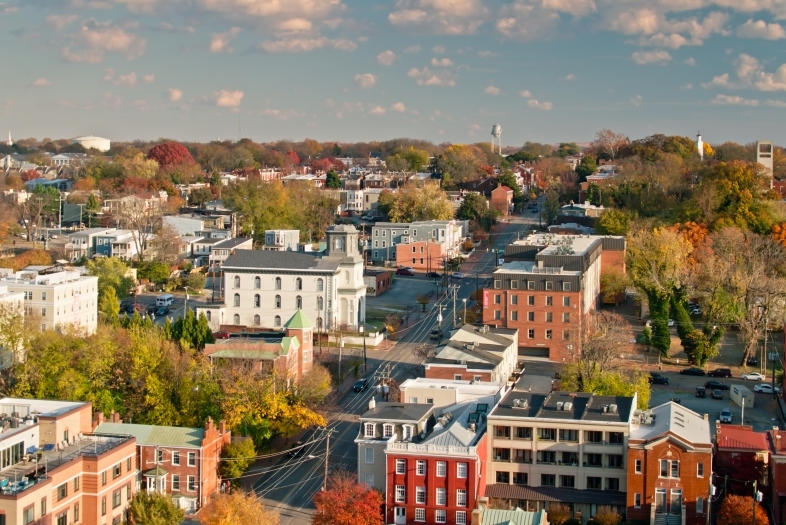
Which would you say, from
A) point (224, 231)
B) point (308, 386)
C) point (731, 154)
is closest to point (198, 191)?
point (224, 231)

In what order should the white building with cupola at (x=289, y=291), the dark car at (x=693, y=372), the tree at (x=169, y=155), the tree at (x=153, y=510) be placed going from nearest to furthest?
1. the tree at (x=153, y=510)
2. the dark car at (x=693, y=372)
3. the white building with cupola at (x=289, y=291)
4. the tree at (x=169, y=155)

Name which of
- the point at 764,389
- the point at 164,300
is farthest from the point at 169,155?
the point at 764,389

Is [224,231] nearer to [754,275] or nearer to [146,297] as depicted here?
[146,297]

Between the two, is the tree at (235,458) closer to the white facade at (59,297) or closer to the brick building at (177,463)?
the brick building at (177,463)

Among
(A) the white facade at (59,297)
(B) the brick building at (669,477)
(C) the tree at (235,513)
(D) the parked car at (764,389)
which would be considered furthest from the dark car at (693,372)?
(A) the white facade at (59,297)

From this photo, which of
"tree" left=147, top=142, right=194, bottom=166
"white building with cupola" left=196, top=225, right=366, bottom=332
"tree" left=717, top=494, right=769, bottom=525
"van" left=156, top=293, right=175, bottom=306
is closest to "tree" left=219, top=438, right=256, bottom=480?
"tree" left=717, top=494, right=769, bottom=525

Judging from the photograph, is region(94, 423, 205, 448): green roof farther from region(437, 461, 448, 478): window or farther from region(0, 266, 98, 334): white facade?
region(0, 266, 98, 334): white facade

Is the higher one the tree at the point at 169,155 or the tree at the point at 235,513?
the tree at the point at 169,155
